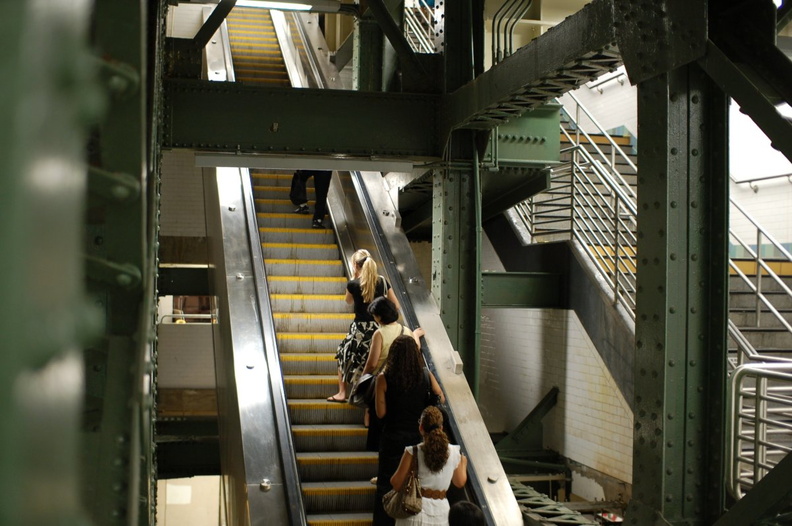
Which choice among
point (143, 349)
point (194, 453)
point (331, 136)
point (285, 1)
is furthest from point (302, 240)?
point (143, 349)

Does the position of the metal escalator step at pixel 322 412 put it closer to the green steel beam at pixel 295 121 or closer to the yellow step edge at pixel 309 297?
the yellow step edge at pixel 309 297

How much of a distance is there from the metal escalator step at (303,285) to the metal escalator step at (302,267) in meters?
0.14

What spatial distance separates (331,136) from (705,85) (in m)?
4.33

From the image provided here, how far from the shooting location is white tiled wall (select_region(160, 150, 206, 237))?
652 inches

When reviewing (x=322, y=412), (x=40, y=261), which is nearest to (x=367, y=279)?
(x=322, y=412)

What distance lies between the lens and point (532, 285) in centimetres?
1123

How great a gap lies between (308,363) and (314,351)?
27 cm

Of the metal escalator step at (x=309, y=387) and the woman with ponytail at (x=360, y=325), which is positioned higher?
the woman with ponytail at (x=360, y=325)

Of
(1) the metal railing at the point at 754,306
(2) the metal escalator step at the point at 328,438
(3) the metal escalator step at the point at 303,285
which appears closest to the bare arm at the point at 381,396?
(2) the metal escalator step at the point at 328,438

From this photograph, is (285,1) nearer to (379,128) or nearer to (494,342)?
(379,128)

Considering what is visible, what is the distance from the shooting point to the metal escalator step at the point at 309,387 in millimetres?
8055

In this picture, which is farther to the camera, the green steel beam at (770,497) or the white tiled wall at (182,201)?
the white tiled wall at (182,201)

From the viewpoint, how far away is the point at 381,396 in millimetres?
6004

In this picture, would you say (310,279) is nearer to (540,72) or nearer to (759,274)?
(540,72)
